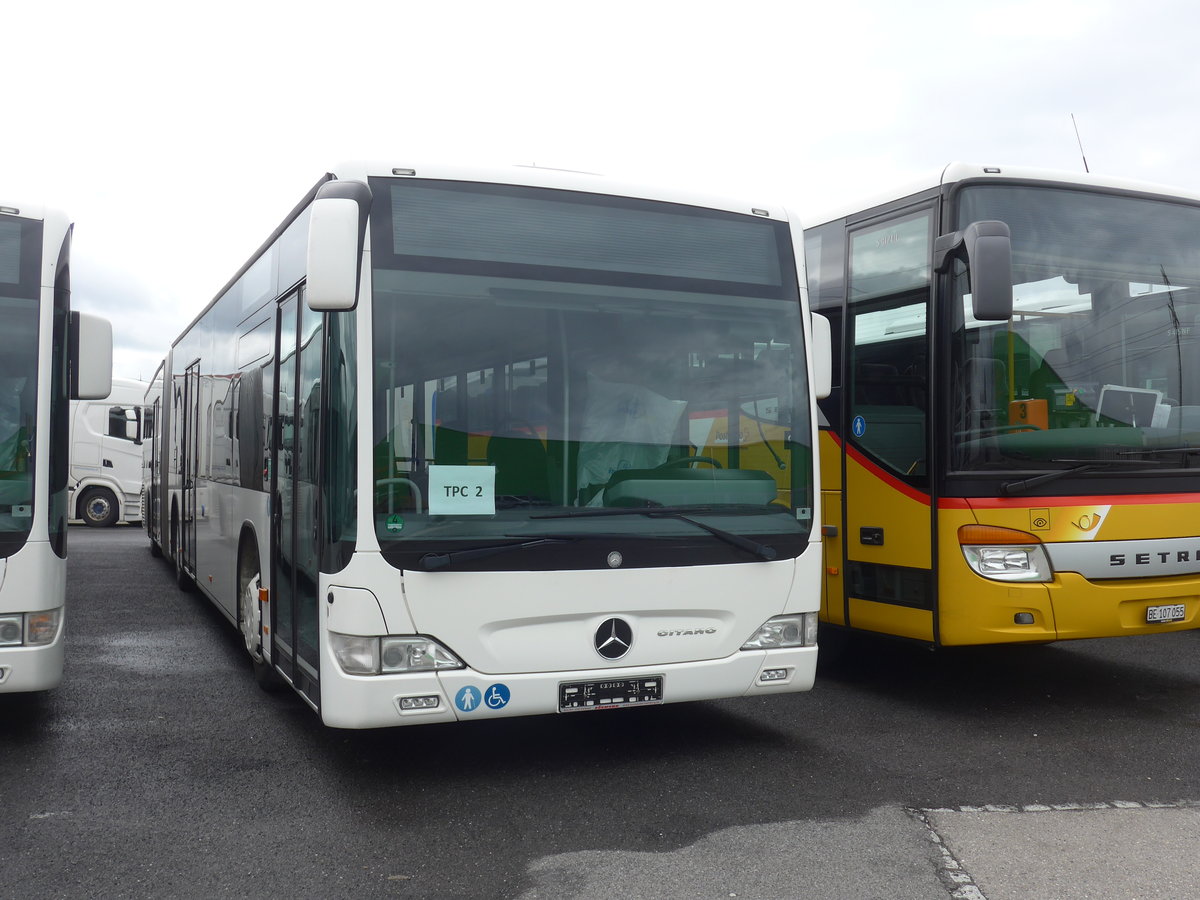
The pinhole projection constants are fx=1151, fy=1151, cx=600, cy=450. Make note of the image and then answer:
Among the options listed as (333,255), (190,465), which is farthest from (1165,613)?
(190,465)

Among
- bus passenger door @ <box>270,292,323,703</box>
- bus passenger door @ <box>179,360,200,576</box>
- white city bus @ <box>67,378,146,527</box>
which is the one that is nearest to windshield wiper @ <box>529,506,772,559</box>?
bus passenger door @ <box>270,292,323,703</box>

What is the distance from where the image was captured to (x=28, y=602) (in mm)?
5371

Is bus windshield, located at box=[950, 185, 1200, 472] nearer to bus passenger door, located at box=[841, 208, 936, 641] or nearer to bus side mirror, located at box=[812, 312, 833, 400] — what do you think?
bus passenger door, located at box=[841, 208, 936, 641]

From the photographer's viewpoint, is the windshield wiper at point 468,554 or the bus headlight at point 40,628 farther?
the bus headlight at point 40,628

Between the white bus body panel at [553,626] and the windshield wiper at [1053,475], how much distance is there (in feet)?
4.33

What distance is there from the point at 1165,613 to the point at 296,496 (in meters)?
4.82

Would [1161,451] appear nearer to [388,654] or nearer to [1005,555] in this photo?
[1005,555]

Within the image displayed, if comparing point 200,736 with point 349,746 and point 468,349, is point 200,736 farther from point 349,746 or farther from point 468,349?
point 468,349

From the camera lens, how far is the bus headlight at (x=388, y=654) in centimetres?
478

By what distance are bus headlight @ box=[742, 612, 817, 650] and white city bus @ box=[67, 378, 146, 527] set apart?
1918cm

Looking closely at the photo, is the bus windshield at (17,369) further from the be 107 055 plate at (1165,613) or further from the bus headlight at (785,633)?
the be 107 055 plate at (1165,613)

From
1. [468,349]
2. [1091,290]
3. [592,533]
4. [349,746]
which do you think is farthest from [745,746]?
[1091,290]

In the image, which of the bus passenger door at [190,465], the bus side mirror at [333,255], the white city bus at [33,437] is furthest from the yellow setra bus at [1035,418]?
the bus passenger door at [190,465]

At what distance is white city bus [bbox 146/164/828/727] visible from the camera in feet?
15.8
